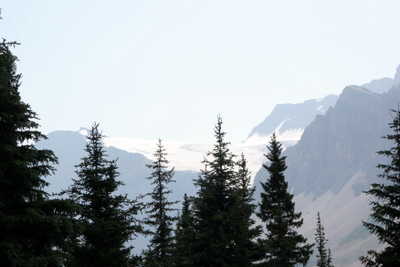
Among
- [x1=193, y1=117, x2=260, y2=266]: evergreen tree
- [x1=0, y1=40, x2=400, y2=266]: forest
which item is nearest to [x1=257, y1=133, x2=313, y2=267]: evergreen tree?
[x1=0, y1=40, x2=400, y2=266]: forest

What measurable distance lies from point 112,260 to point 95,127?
20.2 ft

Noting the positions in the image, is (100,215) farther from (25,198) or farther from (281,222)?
(281,222)

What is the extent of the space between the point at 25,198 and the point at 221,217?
37.2ft

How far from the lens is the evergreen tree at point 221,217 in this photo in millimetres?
21641

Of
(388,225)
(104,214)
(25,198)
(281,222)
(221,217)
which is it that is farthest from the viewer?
(281,222)

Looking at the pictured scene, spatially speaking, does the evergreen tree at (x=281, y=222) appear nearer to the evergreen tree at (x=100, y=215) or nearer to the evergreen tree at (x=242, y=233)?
the evergreen tree at (x=242, y=233)

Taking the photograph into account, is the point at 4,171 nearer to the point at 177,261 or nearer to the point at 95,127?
the point at 95,127

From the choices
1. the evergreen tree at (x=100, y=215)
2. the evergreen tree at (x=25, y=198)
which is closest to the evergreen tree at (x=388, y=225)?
the evergreen tree at (x=100, y=215)

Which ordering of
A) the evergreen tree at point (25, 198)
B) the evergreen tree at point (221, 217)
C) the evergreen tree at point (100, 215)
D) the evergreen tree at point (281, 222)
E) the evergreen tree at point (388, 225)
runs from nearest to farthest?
the evergreen tree at point (25, 198) < the evergreen tree at point (388, 225) < the evergreen tree at point (100, 215) < the evergreen tree at point (221, 217) < the evergreen tree at point (281, 222)

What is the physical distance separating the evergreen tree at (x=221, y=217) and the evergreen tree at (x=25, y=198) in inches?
418

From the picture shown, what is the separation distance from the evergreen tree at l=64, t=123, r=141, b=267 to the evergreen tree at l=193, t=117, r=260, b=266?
3.99 m

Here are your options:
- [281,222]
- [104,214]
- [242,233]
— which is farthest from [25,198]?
[281,222]

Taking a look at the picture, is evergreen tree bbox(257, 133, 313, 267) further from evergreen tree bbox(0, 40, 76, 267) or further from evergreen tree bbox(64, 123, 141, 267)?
evergreen tree bbox(0, 40, 76, 267)

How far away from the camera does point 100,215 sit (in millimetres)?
18656
